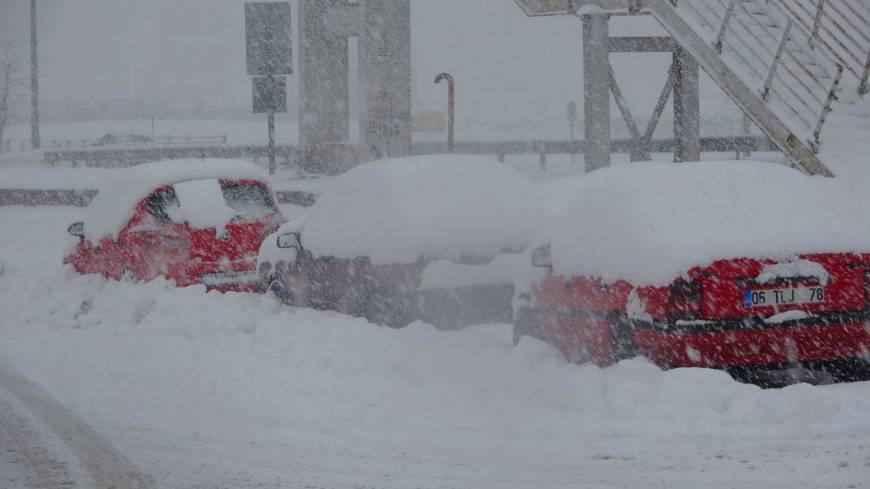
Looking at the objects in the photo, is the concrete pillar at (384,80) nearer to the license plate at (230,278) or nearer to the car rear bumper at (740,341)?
the license plate at (230,278)

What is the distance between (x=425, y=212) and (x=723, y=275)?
3.21 meters

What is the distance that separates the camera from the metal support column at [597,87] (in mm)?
15531

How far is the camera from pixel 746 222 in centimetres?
680

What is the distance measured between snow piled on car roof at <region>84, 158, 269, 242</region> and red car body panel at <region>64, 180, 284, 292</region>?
0.29 feet

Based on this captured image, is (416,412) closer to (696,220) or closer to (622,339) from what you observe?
(622,339)

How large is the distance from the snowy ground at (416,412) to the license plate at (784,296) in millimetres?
526

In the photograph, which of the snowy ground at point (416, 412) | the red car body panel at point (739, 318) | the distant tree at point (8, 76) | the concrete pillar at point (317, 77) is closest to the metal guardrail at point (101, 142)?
the distant tree at point (8, 76)

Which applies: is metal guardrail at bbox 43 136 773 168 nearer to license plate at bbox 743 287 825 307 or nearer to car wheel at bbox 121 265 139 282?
car wheel at bbox 121 265 139 282

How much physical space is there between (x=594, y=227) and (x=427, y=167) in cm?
269

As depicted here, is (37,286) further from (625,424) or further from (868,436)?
(868,436)

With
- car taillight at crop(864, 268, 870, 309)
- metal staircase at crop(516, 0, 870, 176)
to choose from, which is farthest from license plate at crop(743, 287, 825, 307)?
metal staircase at crop(516, 0, 870, 176)

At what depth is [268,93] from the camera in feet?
72.9

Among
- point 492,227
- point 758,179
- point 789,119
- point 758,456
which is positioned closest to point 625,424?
point 758,456

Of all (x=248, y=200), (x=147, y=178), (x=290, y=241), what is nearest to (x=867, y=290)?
(x=290, y=241)
